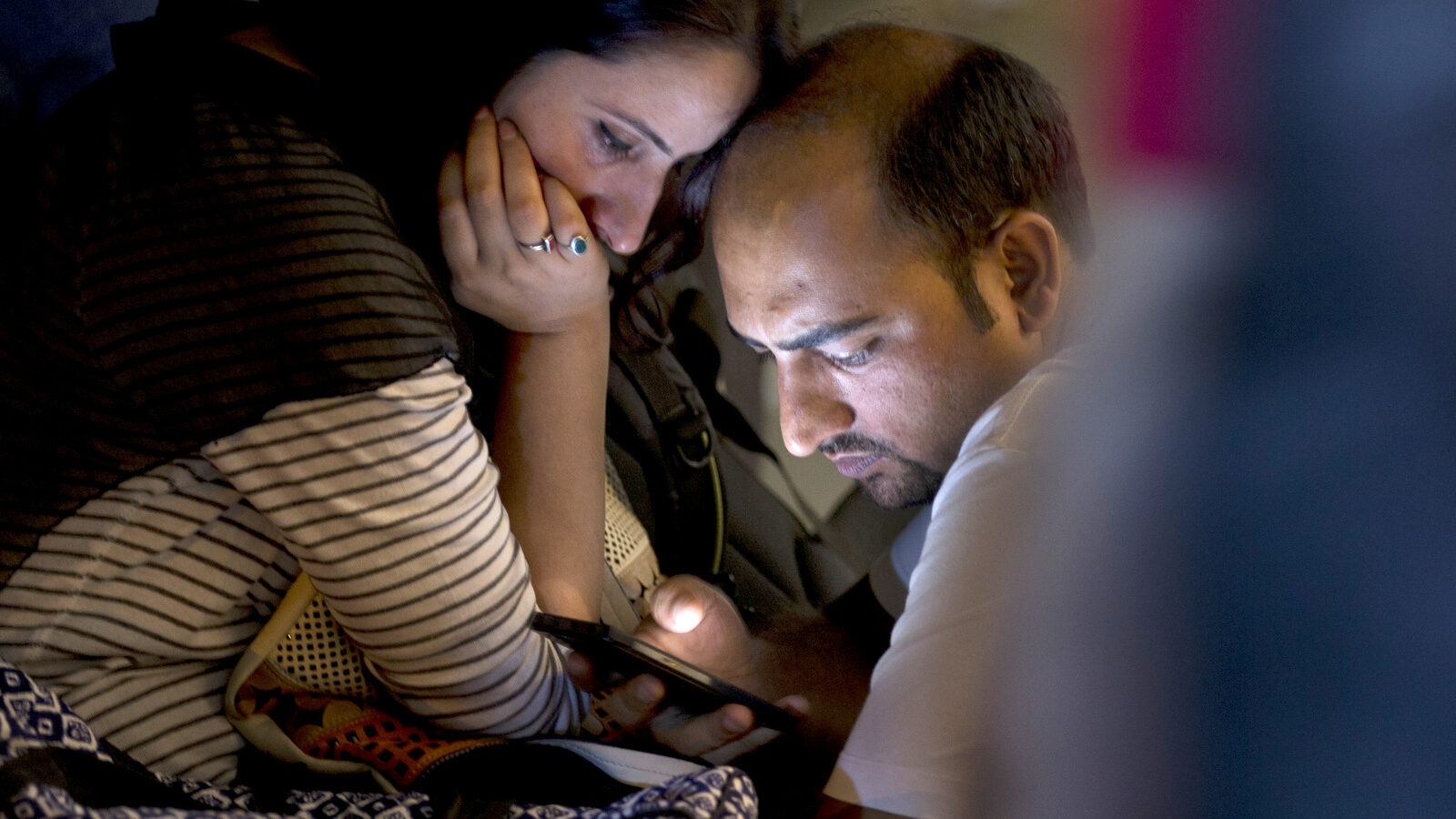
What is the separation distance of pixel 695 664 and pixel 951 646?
0.22 meters

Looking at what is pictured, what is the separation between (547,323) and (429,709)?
295mm

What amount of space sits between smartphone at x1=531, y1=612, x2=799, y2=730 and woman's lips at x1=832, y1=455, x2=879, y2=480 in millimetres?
176

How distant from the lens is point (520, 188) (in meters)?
0.64

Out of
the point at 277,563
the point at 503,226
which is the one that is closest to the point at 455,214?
the point at 503,226

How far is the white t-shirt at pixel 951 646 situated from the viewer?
0.54m

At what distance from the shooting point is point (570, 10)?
0.61 metres

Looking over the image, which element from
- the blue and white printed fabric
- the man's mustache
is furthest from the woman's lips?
the blue and white printed fabric

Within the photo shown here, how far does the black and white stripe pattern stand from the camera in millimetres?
546

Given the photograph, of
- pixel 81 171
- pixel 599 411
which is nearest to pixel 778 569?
pixel 599 411

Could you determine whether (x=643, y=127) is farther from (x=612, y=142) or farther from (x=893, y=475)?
(x=893, y=475)

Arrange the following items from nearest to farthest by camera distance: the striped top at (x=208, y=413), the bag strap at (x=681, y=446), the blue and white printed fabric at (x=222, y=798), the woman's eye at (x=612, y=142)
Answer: the blue and white printed fabric at (x=222, y=798) → the striped top at (x=208, y=413) → the woman's eye at (x=612, y=142) → the bag strap at (x=681, y=446)

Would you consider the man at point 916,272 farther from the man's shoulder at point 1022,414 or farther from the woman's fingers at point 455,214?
the woman's fingers at point 455,214

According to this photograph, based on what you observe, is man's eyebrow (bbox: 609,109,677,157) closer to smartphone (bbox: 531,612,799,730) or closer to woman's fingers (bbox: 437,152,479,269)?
woman's fingers (bbox: 437,152,479,269)

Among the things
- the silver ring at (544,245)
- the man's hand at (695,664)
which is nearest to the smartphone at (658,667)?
the man's hand at (695,664)
